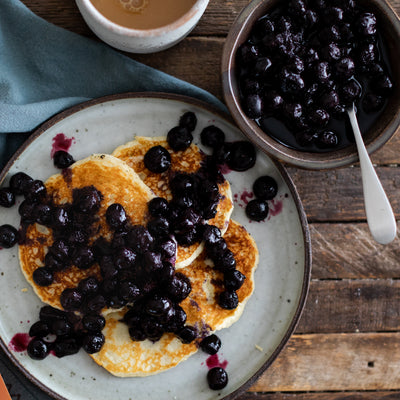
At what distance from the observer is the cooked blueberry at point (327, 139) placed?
1320 mm

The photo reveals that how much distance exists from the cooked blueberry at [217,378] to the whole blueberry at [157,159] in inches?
26.3

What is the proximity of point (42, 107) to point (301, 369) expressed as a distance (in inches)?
50.2

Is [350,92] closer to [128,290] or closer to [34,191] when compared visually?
[128,290]

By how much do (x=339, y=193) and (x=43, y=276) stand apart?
3.41 ft

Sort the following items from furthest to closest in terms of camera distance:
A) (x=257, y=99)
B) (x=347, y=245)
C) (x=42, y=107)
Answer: (x=347, y=245), (x=42, y=107), (x=257, y=99)

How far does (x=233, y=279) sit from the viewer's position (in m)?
1.46

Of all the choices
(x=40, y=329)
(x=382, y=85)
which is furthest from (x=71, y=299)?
(x=382, y=85)

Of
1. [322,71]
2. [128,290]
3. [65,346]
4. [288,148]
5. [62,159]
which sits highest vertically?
[322,71]

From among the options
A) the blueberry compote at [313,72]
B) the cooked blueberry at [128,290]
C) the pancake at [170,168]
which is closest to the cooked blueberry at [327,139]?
the blueberry compote at [313,72]

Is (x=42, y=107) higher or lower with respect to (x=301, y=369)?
higher

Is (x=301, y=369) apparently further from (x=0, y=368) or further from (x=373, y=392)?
(x=0, y=368)

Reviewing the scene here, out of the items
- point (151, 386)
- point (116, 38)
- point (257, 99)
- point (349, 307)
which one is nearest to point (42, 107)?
A: point (116, 38)

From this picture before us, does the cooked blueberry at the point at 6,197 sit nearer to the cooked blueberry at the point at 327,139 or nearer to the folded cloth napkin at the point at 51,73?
the folded cloth napkin at the point at 51,73

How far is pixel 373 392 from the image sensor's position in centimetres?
171
